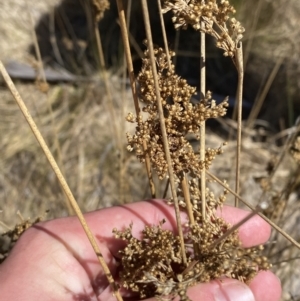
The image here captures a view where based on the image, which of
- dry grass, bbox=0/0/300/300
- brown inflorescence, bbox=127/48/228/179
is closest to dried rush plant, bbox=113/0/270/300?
brown inflorescence, bbox=127/48/228/179

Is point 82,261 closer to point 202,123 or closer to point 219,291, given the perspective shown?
point 219,291

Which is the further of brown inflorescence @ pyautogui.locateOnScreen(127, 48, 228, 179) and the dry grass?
the dry grass

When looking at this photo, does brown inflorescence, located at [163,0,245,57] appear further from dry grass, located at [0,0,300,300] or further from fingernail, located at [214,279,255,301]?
dry grass, located at [0,0,300,300]

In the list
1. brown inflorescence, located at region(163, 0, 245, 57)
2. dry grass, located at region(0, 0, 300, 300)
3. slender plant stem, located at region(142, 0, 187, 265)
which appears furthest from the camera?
dry grass, located at region(0, 0, 300, 300)

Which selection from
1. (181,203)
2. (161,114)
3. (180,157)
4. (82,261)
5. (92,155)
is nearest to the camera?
(161,114)

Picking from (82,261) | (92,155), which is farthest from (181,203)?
(92,155)

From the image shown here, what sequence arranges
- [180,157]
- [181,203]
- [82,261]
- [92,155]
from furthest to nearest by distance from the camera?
[92,155], [82,261], [181,203], [180,157]

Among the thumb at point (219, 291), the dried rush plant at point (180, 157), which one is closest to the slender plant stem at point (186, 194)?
the dried rush plant at point (180, 157)
